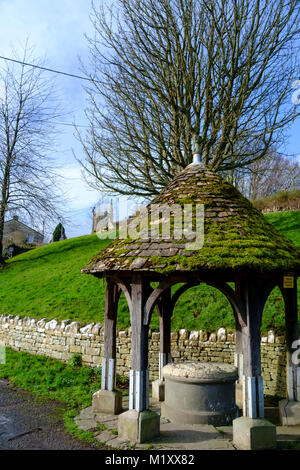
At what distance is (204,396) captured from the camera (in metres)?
5.68

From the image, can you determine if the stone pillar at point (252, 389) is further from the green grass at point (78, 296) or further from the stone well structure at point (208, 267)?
the green grass at point (78, 296)

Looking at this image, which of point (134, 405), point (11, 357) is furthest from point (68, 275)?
point (134, 405)

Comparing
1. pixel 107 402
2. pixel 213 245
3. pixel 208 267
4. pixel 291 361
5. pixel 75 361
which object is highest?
pixel 213 245

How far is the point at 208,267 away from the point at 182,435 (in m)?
2.65

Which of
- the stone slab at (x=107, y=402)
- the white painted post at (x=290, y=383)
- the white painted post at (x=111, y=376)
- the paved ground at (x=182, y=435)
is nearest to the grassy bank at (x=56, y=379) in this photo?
the stone slab at (x=107, y=402)

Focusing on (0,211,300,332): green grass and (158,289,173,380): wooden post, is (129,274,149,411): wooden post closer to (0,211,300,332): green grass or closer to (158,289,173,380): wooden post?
(158,289,173,380): wooden post

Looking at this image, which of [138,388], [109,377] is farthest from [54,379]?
[138,388]

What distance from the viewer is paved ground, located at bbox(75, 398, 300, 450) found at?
481 cm

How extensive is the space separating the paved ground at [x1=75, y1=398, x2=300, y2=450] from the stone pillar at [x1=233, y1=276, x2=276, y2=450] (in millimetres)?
282

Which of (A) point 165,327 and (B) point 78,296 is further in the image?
(B) point 78,296

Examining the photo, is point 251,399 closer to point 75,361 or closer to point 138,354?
point 138,354

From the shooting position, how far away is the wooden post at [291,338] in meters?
5.88

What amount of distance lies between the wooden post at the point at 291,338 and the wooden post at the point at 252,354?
1.03 meters
